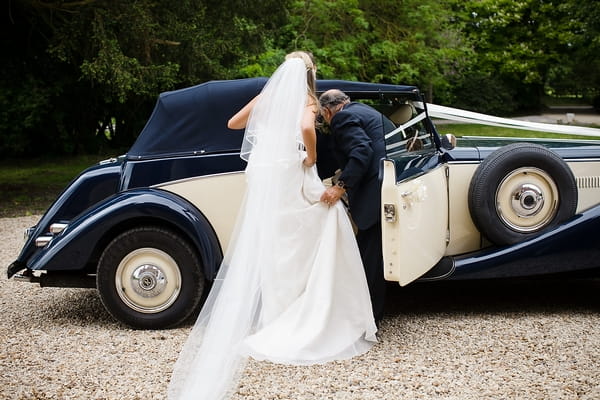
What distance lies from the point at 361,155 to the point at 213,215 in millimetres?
1305

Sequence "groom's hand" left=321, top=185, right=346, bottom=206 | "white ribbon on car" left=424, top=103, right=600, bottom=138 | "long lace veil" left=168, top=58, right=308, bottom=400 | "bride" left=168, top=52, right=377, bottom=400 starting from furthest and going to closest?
"white ribbon on car" left=424, top=103, right=600, bottom=138, "groom's hand" left=321, top=185, right=346, bottom=206, "bride" left=168, top=52, right=377, bottom=400, "long lace veil" left=168, top=58, right=308, bottom=400

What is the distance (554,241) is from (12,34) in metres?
13.0

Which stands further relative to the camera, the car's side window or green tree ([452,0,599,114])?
green tree ([452,0,599,114])

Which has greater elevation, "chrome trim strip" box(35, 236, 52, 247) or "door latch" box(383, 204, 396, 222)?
"door latch" box(383, 204, 396, 222)

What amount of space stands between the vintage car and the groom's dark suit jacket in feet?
0.88

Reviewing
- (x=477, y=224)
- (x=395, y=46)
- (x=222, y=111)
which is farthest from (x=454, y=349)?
(x=395, y=46)

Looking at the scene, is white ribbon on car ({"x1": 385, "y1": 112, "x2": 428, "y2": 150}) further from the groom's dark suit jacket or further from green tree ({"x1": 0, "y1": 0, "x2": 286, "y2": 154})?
green tree ({"x1": 0, "y1": 0, "x2": 286, "y2": 154})

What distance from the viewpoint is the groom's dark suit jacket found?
4746 mm

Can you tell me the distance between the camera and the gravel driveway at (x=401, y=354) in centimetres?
404

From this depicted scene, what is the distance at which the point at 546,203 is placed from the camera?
5309mm

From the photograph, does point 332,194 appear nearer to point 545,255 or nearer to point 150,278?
point 150,278

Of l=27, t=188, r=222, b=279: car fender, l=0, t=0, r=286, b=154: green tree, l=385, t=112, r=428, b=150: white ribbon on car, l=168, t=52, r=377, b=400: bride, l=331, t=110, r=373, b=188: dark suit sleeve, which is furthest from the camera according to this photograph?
l=0, t=0, r=286, b=154: green tree

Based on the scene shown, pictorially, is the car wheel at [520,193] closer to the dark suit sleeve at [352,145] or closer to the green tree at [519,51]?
the dark suit sleeve at [352,145]

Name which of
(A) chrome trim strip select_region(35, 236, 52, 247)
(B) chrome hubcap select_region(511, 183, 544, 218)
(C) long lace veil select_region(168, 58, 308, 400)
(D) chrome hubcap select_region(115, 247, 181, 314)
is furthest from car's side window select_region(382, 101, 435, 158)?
(A) chrome trim strip select_region(35, 236, 52, 247)
